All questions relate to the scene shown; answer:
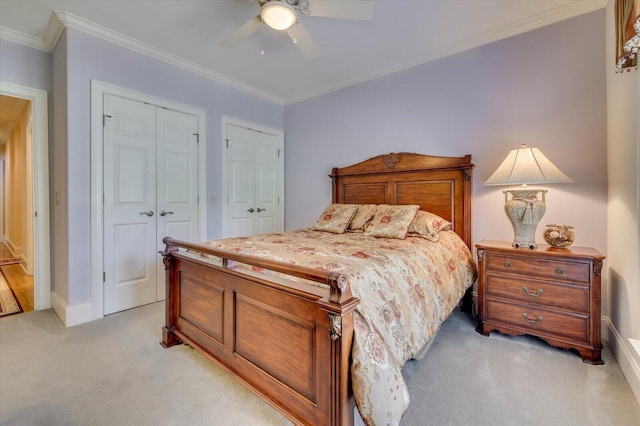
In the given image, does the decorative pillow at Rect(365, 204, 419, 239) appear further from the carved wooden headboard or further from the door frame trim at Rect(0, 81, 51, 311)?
the door frame trim at Rect(0, 81, 51, 311)

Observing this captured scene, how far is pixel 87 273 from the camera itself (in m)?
2.54

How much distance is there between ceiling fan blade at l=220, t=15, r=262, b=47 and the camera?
2.03 metres

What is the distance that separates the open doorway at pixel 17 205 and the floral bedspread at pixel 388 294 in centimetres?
304

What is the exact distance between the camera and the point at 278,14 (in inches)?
75.2

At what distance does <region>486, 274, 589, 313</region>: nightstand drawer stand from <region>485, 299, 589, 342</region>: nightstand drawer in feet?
0.17

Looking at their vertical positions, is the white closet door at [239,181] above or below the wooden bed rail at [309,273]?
above

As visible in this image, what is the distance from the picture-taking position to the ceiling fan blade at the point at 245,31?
2.03 m

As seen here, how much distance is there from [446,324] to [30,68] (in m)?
4.51

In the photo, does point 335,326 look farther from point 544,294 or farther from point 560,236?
point 560,236

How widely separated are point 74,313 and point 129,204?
1.05m

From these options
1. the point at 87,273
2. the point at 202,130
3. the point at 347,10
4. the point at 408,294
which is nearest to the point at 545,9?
the point at 347,10

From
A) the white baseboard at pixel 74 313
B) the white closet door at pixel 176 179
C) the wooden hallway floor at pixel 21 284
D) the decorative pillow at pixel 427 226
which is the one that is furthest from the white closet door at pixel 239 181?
the decorative pillow at pixel 427 226

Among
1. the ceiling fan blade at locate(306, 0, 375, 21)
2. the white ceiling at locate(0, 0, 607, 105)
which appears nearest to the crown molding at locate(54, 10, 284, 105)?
the white ceiling at locate(0, 0, 607, 105)

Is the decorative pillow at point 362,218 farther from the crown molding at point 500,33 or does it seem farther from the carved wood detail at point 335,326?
the carved wood detail at point 335,326
